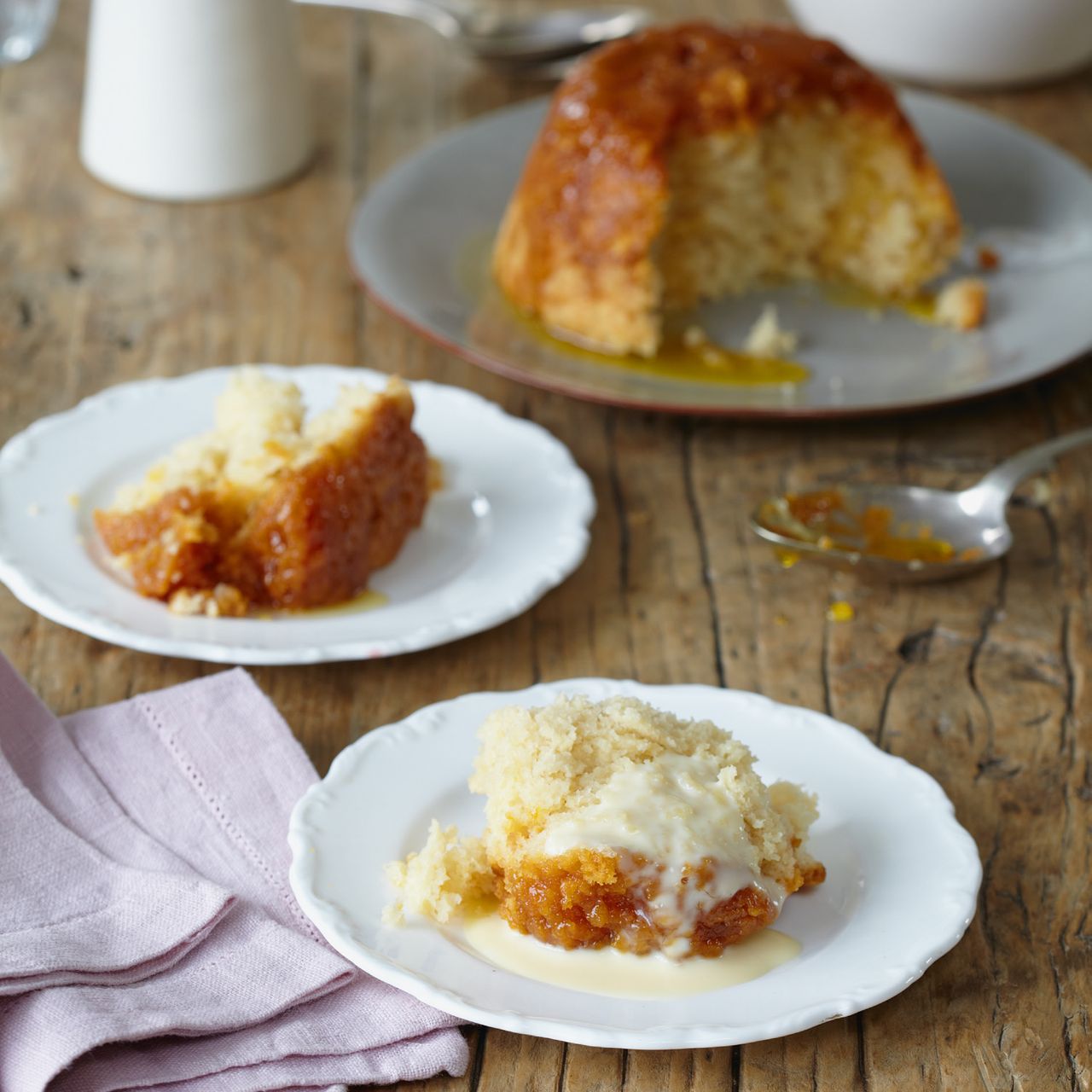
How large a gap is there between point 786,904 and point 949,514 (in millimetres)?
889

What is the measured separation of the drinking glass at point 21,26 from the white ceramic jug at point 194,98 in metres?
0.66

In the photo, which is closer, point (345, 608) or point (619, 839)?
point (619, 839)

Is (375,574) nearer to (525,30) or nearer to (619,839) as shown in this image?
(619,839)

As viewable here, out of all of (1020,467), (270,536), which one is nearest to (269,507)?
(270,536)

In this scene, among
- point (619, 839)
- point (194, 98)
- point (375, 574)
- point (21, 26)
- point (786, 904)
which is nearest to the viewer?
point (619, 839)

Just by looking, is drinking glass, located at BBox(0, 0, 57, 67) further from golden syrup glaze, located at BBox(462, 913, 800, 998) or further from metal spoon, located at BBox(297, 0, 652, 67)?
golden syrup glaze, located at BBox(462, 913, 800, 998)

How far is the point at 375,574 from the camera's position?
6.63 feet

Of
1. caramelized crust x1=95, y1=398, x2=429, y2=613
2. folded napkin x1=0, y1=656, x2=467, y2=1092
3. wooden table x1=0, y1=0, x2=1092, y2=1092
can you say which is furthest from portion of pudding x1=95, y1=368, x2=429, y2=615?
folded napkin x1=0, y1=656, x2=467, y2=1092

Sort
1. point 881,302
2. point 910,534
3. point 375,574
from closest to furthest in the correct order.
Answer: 1. point 375,574
2. point 910,534
3. point 881,302

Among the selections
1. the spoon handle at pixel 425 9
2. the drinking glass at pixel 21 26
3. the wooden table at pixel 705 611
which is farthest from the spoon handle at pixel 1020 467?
the drinking glass at pixel 21 26

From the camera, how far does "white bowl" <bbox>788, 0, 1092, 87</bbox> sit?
340 centimetres

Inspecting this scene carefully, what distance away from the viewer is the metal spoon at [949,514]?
2082 mm

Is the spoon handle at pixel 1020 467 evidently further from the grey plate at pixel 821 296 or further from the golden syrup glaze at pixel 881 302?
the golden syrup glaze at pixel 881 302

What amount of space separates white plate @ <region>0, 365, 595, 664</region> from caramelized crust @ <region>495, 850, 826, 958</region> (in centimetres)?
52
